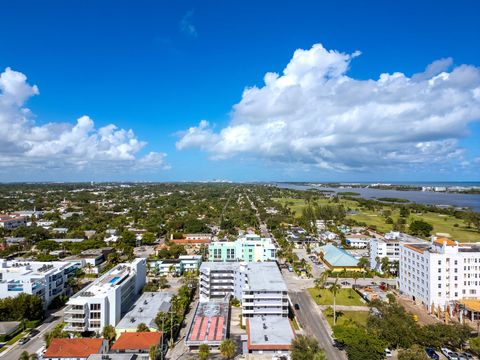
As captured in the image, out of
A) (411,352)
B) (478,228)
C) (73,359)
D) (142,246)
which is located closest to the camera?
(411,352)

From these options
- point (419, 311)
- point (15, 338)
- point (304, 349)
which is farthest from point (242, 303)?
point (15, 338)

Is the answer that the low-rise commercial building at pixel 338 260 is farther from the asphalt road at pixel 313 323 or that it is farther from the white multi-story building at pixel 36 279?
the white multi-story building at pixel 36 279

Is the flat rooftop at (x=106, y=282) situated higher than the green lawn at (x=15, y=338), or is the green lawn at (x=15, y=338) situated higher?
the flat rooftop at (x=106, y=282)

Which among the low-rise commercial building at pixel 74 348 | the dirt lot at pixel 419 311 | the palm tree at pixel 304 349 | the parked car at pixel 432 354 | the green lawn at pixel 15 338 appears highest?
the palm tree at pixel 304 349

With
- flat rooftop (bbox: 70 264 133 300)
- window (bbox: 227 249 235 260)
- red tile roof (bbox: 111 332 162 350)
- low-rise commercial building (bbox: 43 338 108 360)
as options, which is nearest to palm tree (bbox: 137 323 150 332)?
red tile roof (bbox: 111 332 162 350)

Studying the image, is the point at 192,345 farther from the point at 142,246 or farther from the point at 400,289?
the point at 142,246

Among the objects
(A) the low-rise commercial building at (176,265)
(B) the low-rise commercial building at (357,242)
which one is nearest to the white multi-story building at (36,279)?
(A) the low-rise commercial building at (176,265)

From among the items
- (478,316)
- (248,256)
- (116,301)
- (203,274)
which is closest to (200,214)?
(248,256)
